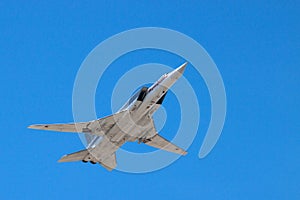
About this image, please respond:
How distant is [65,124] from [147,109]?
1256 cm

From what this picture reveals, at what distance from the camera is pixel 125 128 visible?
8838cm

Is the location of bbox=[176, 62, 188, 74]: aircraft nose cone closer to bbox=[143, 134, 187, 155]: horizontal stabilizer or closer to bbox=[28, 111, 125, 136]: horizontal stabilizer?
bbox=[28, 111, 125, 136]: horizontal stabilizer

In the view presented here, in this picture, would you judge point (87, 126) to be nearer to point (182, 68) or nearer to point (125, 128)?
point (125, 128)

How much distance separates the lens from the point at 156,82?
85.0 metres

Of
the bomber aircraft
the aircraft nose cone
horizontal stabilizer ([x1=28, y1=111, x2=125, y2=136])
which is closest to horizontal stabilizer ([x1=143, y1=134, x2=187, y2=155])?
the bomber aircraft

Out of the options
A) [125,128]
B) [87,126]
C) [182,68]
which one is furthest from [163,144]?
[182,68]

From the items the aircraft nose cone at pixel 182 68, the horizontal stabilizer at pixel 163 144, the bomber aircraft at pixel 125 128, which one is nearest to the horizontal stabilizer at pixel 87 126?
the bomber aircraft at pixel 125 128

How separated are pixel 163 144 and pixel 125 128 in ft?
36.0

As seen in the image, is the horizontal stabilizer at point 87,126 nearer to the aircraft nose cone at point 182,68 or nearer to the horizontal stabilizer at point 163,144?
the horizontal stabilizer at point 163,144

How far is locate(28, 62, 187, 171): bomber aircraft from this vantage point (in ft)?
278

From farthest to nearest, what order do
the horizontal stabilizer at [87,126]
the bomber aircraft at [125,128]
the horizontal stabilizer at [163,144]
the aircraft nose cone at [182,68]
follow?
the horizontal stabilizer at [163,144] → the horizontal stabilizer at [87,126] → the bomber aircraft at [125,128] → the aircraft nose cone at [182,68]

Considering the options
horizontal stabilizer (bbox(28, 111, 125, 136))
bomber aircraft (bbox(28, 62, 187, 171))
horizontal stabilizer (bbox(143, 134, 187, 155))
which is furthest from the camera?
horizontal stabilizer (bbox(143, 134, 187, 155))

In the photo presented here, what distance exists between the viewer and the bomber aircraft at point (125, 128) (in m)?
84.8

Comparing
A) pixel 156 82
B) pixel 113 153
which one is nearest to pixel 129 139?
pixel 113 153
